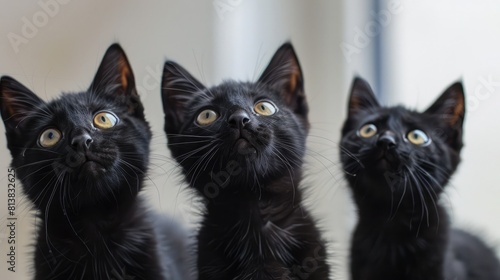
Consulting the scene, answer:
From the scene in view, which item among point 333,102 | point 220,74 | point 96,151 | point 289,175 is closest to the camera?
point 96,151

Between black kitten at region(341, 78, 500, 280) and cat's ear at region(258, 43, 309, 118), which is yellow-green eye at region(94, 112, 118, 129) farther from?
black kitten at region(341, 78, 500, 280)

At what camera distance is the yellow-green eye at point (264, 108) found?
1.00 m

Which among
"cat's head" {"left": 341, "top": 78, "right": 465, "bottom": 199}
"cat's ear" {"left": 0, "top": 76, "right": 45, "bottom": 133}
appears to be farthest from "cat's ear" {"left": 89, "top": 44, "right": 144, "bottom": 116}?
"cat's head" {"left": 341, "top": 78, "right": 465, "bottom": 199}

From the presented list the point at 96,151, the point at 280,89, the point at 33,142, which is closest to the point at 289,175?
the point at 280,89

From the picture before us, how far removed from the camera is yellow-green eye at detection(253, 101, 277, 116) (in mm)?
996

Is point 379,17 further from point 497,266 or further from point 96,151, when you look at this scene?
point 96,151

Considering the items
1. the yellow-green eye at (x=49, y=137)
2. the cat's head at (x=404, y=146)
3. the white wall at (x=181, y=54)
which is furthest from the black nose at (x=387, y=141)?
the yellow-green eye at (x=49, y=137)

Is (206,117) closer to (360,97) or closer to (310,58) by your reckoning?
(360,97)

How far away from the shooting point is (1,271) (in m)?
1.04

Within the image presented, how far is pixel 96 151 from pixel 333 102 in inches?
26.6

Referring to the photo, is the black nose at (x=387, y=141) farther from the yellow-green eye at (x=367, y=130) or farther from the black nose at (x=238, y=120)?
the black nose at (x=238, y=120)

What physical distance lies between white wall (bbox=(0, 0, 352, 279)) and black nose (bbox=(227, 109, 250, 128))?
0.19 m

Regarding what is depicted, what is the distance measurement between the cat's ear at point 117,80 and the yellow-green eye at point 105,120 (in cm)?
5

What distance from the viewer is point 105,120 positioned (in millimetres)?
971
